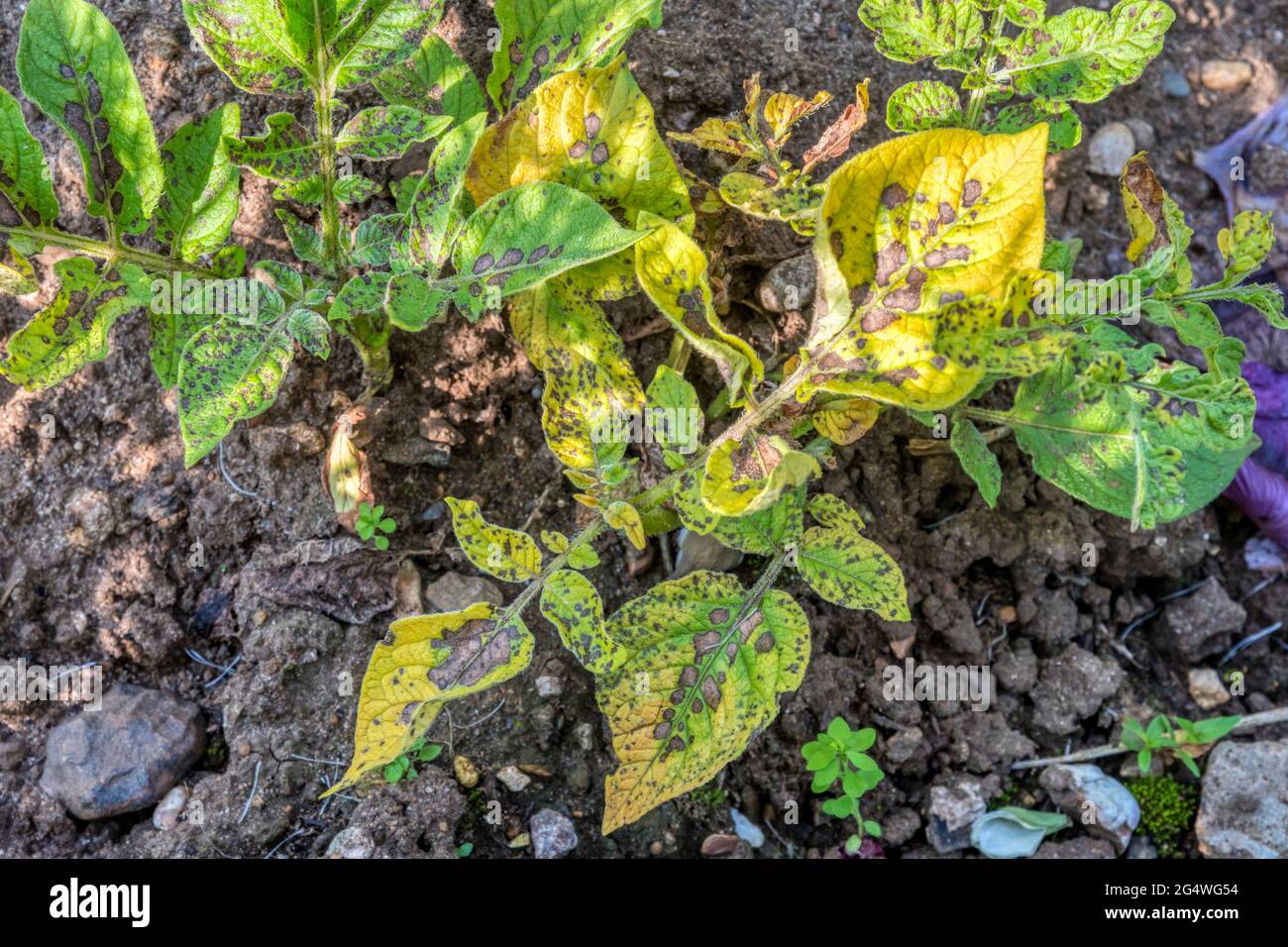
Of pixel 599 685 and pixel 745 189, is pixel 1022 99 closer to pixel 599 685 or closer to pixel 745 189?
pixel 745 189

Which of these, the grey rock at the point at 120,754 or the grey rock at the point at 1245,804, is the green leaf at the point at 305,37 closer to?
the grey rock at the point at 120,754

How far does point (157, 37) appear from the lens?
2.54 metres

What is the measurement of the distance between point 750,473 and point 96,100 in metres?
1.45

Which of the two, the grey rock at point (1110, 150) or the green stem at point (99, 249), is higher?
the grey rock at point (1110, 150)

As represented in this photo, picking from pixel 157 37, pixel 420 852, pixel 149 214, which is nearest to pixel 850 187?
pixel 149 214

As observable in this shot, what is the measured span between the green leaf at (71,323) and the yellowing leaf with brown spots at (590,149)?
0.72 meters

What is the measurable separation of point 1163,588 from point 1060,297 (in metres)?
1.34

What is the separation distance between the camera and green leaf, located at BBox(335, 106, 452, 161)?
2.04 metres

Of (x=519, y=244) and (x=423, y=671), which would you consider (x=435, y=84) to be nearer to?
(x=519, y=244)

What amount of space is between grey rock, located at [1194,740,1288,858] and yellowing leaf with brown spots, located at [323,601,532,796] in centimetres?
177

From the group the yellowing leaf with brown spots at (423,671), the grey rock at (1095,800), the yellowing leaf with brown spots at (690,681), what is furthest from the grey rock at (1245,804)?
the yellowing leaf with brown spots at (423,671)

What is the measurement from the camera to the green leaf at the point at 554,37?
2.08m

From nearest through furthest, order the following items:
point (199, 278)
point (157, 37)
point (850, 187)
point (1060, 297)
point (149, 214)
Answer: point (850, 187) → point (1060, 297) → point (149, 214) → point (199, 278) → point (157, 37)

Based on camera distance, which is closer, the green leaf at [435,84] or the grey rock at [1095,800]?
the green leaf at [435,84]
